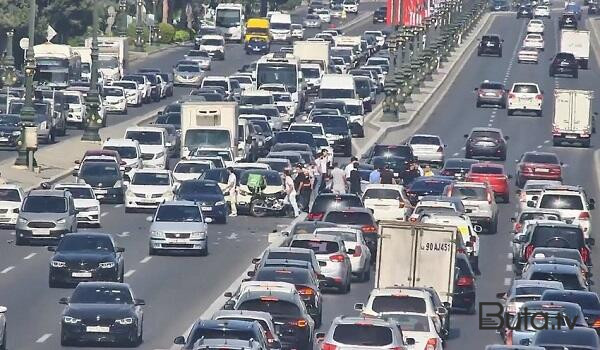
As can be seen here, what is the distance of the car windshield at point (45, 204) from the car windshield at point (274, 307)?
16.9m

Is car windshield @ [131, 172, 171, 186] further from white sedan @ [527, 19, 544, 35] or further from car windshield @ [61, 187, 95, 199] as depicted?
white sedan @ [527, 19, 544, 35]

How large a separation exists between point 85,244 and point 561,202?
17.3 metres

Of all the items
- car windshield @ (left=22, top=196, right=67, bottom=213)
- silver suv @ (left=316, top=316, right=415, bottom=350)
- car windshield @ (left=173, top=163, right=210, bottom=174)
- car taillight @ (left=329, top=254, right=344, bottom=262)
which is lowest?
car windshield @ (left=173, top=163, right=210, bottom=174)

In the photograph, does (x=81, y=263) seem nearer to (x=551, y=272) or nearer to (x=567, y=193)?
(x=551, y=272)

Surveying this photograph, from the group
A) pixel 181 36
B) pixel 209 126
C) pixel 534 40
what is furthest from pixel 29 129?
pixel 181 36

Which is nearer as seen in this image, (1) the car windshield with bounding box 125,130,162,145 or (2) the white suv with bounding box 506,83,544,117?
(1) the car windshield with bounding box 125,130,162,145

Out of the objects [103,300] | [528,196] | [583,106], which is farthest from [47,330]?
[583,106]

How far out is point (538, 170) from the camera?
230ft

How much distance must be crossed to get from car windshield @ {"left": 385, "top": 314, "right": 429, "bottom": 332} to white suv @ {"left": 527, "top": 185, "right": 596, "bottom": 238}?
22.3 metres

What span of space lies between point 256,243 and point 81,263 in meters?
11.4

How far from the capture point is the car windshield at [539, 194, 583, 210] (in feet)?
185

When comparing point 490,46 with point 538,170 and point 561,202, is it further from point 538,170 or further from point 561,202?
point 561,202
